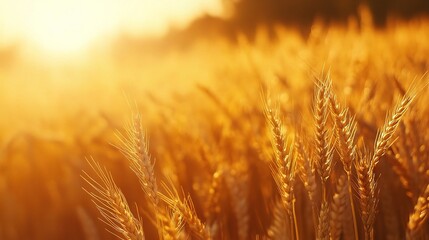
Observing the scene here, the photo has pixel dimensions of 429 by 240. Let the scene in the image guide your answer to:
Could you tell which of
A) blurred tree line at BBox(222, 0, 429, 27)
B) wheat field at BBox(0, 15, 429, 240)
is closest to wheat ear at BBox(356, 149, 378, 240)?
wheat field at BBox(0, 15, 429, 240)

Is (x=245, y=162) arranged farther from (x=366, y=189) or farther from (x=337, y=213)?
(x=366, y=189)

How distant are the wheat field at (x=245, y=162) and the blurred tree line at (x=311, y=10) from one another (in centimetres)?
741

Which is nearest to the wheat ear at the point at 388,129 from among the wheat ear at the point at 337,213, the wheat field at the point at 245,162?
the wheat field at the point at 245,162

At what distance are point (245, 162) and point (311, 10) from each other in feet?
38.7

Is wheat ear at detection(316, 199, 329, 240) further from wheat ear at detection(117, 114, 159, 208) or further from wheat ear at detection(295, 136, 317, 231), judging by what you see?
wheat ear at detection(117, 114, 159, 208)

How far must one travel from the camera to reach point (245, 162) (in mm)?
1345

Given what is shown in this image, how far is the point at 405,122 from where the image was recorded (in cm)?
104

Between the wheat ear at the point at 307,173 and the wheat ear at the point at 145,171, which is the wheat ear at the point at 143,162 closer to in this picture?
the wheat ear at the point at 145,171

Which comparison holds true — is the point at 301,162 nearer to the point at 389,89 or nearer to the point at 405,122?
the point at 405,122

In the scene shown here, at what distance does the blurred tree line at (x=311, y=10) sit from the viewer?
35.4 ft

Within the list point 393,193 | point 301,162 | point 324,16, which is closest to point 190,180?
point 393,193

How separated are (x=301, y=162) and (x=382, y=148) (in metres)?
0.12

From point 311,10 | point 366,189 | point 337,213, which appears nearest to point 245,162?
point 337,213

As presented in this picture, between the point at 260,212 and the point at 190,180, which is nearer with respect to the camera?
the point at 260,212
